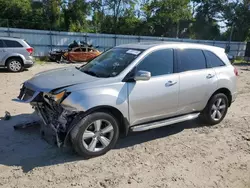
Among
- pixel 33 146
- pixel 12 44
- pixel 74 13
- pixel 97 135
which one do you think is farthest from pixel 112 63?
pixel 74 13

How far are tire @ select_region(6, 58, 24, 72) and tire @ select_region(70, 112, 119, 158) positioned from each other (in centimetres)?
932

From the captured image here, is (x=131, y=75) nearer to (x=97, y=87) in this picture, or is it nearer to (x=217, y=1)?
(x=97, y=87)

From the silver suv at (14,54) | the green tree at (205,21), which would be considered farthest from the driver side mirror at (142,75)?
the green tree at (205,21)

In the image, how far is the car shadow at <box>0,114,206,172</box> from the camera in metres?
3.63

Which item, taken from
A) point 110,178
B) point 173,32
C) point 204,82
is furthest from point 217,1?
point 110,178

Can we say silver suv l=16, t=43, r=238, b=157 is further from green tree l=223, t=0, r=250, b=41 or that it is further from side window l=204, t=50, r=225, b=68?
green tree l=223, t=0, r=250, b=41

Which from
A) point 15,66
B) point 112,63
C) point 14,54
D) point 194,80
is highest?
point 112,63

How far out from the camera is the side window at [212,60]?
198 inches

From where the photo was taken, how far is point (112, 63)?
4352mm

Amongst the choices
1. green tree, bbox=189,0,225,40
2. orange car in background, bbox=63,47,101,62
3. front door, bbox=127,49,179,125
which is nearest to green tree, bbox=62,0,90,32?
orange car in background, bbox=63,47,101,62

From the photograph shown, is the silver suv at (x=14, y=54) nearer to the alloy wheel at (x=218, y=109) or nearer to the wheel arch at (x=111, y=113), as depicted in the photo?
the wheel arch at (x=111, y=113)

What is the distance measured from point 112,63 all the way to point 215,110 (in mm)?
2499

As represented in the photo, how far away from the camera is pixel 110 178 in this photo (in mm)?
3318

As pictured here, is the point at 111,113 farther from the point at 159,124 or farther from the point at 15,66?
the point at 15,66
